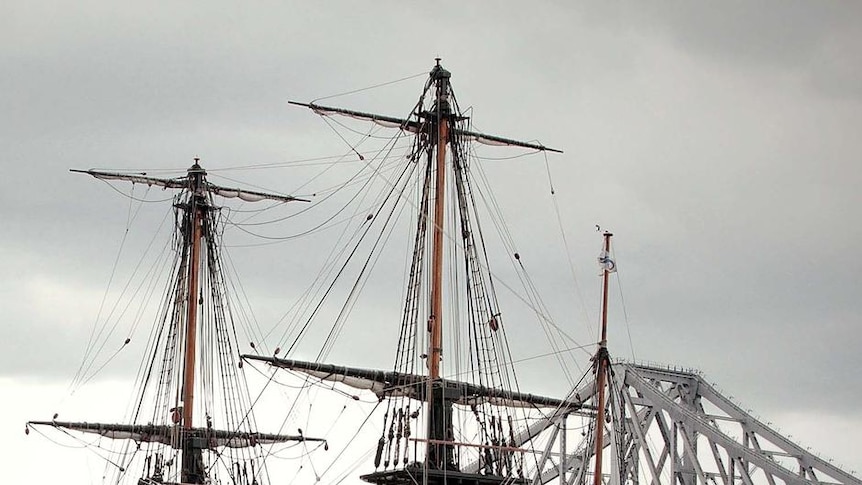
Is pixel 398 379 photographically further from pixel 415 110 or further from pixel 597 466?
pixel 597 466

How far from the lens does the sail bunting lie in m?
94.3

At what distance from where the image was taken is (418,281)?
79.0m

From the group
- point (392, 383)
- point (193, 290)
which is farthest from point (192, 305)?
point (392, 383)

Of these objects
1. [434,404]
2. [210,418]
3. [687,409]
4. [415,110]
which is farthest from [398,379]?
[687,409]

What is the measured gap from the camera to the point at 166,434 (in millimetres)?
95375

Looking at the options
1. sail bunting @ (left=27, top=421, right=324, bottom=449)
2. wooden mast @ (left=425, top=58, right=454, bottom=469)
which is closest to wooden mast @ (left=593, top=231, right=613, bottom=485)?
wooden mast @ (left=425, top=58, right=454, bottom=469)

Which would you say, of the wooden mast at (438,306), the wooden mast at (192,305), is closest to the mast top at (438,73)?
the wooden mast at (438,306)

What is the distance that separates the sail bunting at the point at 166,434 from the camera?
94312 millimetres

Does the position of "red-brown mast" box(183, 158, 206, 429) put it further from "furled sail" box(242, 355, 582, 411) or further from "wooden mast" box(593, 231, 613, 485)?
"wooden mast" box(593, 231, 613, 485)

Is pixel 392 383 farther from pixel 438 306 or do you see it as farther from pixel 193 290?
pixel 193 290

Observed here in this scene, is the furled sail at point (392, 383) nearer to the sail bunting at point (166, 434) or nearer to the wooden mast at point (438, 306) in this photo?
the wooden mast at point (438, 306)

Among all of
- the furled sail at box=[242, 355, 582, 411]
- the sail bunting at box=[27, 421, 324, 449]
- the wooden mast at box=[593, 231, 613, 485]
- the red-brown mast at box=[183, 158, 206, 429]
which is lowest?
the wooden mast at box=[593, 231, 613, 485]

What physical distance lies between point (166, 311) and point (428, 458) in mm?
27678

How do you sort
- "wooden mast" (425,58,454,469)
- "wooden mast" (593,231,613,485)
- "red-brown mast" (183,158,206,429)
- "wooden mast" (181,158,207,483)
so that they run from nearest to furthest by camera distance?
1. "wooden mast" (593,231,613,485)
2. "wooden mast" (425,58,454,469)
3. "wooden mast" (181,158,207,483)
4. "red-brown mast" (183,158,206,429)
